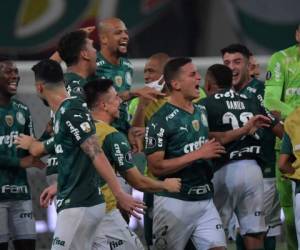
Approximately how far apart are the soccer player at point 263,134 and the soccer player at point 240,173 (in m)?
0.35

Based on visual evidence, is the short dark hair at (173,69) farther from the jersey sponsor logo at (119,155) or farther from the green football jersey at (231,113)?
the jersey sponsor logo at (119,155)

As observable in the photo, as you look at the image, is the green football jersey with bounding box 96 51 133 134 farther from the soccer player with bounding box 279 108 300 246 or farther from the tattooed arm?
the tattooed arm

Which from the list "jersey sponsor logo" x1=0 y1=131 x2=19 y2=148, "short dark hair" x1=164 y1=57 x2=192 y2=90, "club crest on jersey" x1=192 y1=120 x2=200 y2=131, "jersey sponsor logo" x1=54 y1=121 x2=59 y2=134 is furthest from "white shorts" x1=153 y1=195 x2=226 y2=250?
"jersey sponsor logo" x1=0 y1=131 x2=19 y2=148

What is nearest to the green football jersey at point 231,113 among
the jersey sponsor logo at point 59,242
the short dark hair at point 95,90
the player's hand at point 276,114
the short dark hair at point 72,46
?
the player's hand at point 276,114

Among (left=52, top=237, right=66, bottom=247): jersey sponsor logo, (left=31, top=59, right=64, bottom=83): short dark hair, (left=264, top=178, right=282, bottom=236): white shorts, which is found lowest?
(left=264, top=178, right=282, bottom=236): white shorts

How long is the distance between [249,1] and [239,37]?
2.06 feet

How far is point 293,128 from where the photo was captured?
36.0ft

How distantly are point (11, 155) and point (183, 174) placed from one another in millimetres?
1779

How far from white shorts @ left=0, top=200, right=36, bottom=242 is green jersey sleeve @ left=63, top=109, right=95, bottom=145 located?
8.40 ft

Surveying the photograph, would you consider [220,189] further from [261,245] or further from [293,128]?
[293,128]

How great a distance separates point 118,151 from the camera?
34.8ft

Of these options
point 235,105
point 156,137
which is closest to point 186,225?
point 156,137

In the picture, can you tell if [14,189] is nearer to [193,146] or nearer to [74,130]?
[193,146]

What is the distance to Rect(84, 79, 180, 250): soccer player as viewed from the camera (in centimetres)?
1048
